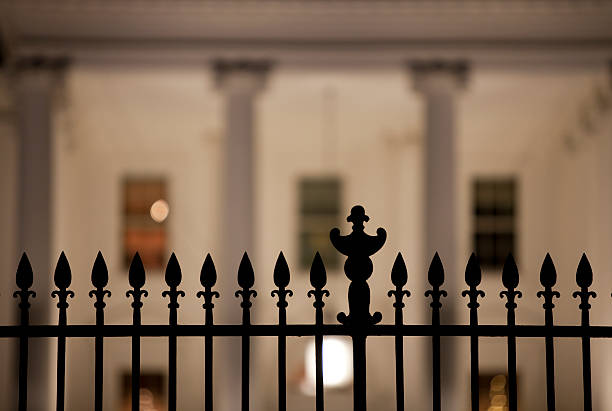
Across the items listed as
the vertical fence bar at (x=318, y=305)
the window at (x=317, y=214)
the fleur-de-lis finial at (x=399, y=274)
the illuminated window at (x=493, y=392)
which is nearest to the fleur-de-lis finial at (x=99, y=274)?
the vertical fence bar at (x=318, y=305)

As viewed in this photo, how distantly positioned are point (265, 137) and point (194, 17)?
24.5 ft

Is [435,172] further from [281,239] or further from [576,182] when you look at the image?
[281,239]

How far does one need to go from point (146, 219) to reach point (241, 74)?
8.18 meters

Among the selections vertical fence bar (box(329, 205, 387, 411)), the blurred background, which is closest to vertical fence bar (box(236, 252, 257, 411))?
vertical fence bar (box(329, 205, 387, 411))

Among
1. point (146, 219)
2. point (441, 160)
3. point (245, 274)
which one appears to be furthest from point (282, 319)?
point (146, 219)

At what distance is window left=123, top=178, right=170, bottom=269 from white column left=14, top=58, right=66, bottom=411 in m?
7.37

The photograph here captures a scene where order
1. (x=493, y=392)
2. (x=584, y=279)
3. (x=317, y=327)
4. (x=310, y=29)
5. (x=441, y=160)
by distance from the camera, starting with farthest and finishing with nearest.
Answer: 1. (x=493, y=392)
2. (x=441, y=160)
3. (x=310, y=29)
4. (x=584, y=279)
5. (x=317, y=327)

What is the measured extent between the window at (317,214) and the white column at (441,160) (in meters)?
7.32

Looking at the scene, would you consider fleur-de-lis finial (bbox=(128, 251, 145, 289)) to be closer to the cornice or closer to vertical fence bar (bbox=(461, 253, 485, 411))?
A: vertical fence bar (bbox=(461, 253, 485, 411))

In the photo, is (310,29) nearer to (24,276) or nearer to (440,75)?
(440,75)

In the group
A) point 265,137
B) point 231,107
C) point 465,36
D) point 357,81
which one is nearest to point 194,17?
point 231,107

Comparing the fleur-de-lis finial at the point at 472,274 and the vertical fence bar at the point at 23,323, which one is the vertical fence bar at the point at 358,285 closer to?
the fleur-de-lis finial at the point at 472,274

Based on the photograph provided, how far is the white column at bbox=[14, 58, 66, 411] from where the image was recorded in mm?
11656

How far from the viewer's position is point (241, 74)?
12.0 m
